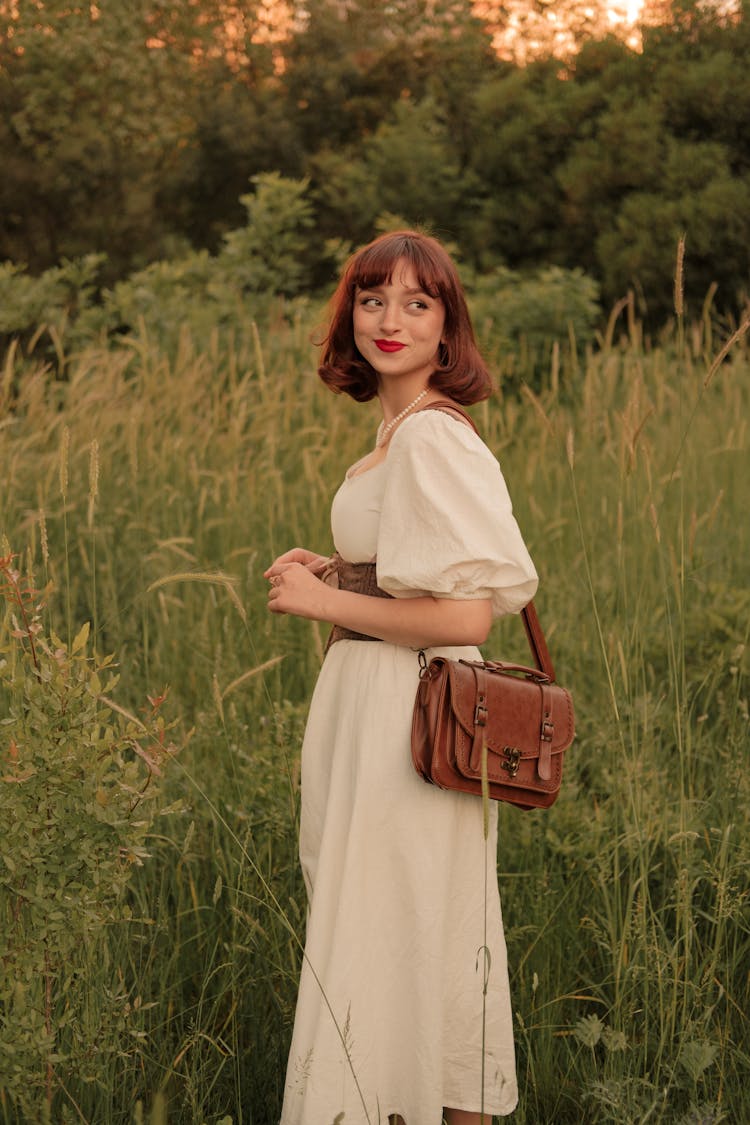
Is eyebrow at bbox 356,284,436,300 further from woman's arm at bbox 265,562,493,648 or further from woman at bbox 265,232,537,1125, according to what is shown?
woman's arm at bbox 265,562,493,648

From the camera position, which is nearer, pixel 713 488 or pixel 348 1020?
pixel 348 1020

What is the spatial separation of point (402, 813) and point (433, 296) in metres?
0.86

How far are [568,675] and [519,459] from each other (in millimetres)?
1556

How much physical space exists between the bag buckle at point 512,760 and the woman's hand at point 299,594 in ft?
1.20

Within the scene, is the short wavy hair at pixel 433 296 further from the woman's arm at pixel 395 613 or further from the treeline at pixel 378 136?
the treeline at pixel 378 136

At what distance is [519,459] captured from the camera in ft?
16.4

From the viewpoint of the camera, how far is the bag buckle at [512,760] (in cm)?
191

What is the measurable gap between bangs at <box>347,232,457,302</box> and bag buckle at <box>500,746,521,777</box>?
2.53 feet

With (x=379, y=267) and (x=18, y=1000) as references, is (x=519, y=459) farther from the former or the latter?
(x=18, y=1000)

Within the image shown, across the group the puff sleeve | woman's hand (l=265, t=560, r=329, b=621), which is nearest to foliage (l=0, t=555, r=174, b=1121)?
woman's hand (l=265, t=560, r=329, b=621)

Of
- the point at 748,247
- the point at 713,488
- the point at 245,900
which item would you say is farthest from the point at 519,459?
the point at 748,247

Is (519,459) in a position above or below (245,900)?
above

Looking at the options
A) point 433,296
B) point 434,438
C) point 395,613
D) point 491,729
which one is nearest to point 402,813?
point 491,729

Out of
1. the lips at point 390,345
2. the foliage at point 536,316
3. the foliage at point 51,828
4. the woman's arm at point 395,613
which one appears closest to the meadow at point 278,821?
the foliage at point 51,828
